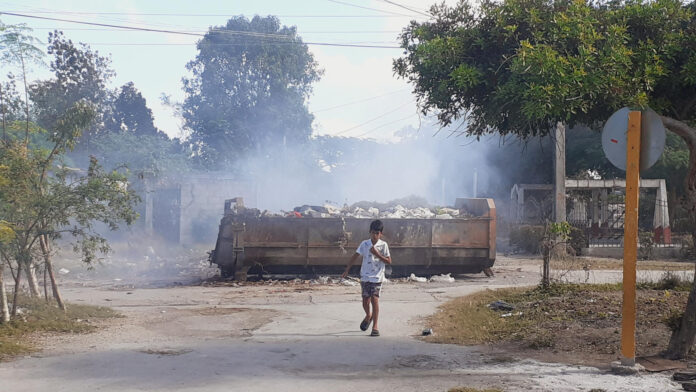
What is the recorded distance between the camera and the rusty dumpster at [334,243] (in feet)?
50.9

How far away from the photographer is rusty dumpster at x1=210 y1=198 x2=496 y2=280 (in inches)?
610

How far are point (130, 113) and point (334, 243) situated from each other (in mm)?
31532

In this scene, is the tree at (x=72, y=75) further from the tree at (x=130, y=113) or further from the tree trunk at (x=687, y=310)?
the tree trunk at (x=687, y=310)

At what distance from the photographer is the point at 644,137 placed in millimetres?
6434

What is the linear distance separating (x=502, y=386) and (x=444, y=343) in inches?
90.7

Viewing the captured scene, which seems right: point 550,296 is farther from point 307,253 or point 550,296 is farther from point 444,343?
point 307,253

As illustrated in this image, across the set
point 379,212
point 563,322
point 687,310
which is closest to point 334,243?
point 379,212

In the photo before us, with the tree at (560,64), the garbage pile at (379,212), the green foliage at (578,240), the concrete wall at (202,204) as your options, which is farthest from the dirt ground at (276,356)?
the concrete wall at (202,204)

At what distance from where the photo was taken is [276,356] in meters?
7.33

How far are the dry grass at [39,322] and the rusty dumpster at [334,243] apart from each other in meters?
4.87

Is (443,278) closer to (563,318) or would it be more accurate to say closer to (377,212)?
(377,212)

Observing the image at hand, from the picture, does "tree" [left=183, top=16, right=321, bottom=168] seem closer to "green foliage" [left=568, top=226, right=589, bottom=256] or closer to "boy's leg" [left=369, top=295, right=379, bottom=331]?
"green foliage" [left=568, top=226, right=589, bottom=256]

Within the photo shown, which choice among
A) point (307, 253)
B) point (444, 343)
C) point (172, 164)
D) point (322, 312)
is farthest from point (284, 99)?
point (444, 343)

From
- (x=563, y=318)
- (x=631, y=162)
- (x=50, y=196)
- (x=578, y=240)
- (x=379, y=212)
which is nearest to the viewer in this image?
(x=631, y=162)
